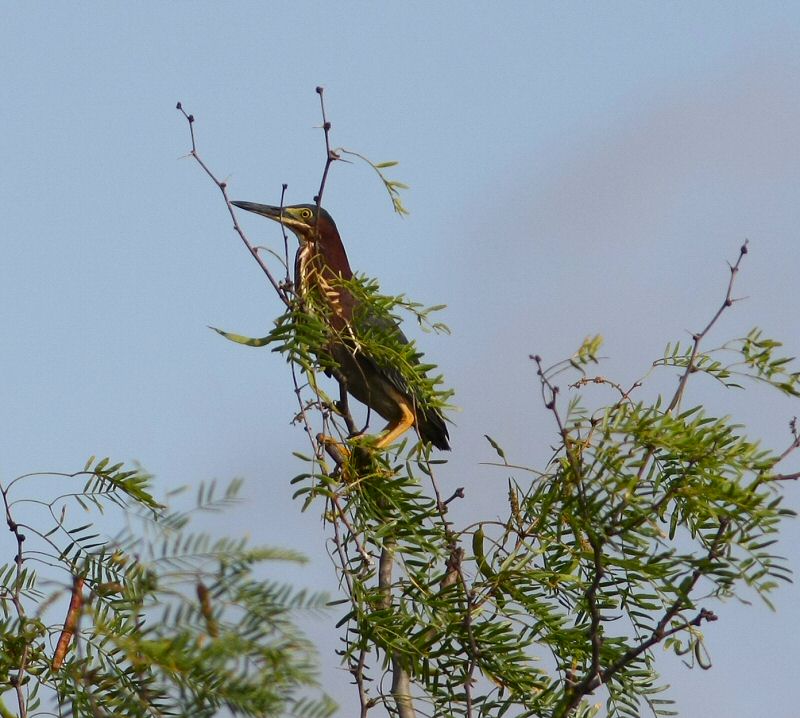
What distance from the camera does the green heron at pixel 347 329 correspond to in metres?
3.55

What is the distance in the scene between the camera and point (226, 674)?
1762 millimetres

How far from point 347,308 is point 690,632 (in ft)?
5.29

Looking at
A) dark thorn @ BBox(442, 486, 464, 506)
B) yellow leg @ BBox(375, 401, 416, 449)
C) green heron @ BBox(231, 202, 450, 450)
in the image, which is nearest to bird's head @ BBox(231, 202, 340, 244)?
green heron @ BBox(231, 202, 450, 450)

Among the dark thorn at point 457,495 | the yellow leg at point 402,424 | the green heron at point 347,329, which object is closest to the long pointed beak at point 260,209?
the green heron at point 347,329

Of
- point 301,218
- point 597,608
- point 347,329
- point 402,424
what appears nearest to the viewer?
point 597,608

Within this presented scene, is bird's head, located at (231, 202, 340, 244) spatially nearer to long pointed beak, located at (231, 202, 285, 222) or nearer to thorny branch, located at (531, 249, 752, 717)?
long pointed beak, located at (231, 202, 285, 222)

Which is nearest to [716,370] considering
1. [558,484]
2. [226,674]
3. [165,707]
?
[558,484]

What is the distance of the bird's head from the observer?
214 inches

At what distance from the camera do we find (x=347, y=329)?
344 centimetres

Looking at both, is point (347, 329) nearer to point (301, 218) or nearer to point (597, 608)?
point (597, 608)

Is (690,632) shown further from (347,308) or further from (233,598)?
(347,308)

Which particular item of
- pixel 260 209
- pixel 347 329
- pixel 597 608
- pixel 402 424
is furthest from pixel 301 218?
pixel 597 608

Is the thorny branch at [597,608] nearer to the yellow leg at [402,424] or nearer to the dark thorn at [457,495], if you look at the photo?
the dark thorn at [457,495]

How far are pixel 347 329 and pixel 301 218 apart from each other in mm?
2120
